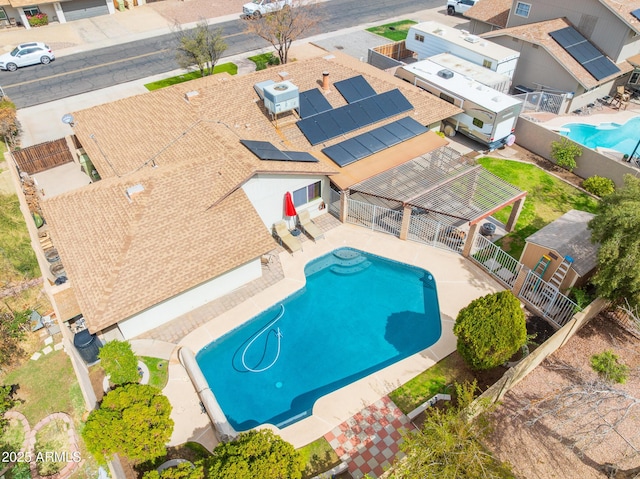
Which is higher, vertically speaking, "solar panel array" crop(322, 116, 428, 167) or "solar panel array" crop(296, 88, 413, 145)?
"solar panel array" crop(296, 88, 413, 145)

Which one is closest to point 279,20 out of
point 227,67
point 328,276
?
point 227,67

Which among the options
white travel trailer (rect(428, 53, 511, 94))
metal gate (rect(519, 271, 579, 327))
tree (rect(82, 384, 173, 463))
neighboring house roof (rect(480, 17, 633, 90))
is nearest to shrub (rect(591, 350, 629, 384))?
metal gate (rect(519, 271, 579, 327))

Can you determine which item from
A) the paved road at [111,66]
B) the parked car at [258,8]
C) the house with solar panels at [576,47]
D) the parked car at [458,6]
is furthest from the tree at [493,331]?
the parked car at [458,6]

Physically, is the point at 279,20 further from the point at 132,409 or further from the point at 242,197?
the point at 132,409

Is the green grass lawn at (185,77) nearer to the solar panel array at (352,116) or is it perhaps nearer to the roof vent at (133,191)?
the solar panel array at (352,116)

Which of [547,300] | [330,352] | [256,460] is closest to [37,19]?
[330,352]

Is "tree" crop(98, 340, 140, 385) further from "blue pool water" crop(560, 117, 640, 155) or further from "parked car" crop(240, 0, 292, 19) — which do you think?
"parked car" crop(240, 0, 292, 19)
